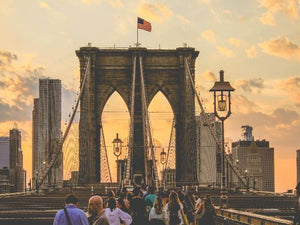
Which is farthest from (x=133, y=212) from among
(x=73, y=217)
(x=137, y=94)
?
(x=137, y=94)

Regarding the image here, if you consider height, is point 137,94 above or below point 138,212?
above

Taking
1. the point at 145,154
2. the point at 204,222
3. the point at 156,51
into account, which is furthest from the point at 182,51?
the point at 204,222

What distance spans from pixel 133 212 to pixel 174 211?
839 mm

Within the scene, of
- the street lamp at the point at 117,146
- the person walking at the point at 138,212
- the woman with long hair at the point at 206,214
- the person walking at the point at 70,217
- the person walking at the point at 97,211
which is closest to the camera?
the person walking at the point at 70,217

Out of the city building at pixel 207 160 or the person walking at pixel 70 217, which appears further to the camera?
the city building at pixel 207 160

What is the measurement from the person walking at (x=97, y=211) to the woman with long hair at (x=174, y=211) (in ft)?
15.8

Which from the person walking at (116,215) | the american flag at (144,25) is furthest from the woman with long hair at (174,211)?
the american flag at (144,25)

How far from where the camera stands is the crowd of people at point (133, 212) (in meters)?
9.90

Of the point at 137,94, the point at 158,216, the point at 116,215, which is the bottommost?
the point at 158,216

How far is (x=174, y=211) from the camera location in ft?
49.6

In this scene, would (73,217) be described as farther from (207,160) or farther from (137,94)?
(207,160)

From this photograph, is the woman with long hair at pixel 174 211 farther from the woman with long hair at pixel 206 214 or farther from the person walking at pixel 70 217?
the person walking at pixel 70 217

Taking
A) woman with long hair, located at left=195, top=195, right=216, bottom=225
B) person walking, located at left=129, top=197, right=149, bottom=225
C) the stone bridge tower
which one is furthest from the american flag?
person walking, located at left=129, top=197, right=149, bottom=225

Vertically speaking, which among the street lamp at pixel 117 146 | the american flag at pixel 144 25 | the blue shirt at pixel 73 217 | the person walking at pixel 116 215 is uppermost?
the american flag at pixel 144 25
